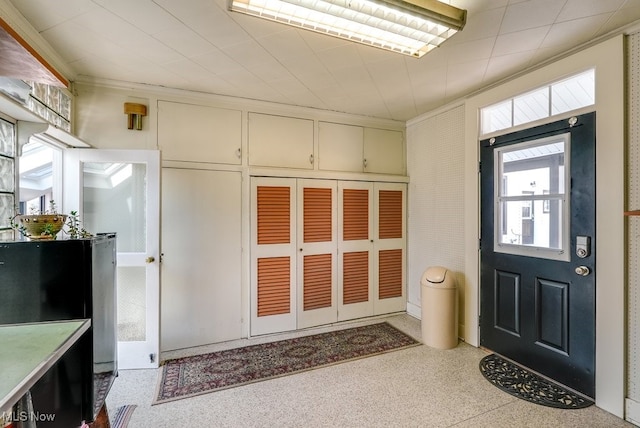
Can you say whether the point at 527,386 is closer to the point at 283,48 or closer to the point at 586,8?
the point at 586,8

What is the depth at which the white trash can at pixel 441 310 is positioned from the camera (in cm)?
299

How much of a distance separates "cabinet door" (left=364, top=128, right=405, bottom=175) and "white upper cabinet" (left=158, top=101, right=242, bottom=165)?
169 cm

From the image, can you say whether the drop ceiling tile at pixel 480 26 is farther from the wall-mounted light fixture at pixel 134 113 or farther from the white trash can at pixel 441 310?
the wall-mounted light fixture at pixel 134 113

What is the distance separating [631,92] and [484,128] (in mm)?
1112

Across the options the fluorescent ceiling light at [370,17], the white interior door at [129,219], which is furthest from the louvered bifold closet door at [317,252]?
the fluorescent ceiling light at [370,17]

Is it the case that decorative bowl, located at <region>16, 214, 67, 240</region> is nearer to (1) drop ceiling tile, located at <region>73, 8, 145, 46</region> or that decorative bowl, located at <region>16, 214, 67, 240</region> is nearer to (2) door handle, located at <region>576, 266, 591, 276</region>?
(1) drop ceiling tile, located at <region>73, 8, 145, 46</region>

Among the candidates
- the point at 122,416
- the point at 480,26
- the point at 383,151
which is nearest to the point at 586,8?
the point at 480,26

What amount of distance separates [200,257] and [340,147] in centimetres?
214

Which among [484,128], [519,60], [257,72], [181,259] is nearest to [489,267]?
[484,128]

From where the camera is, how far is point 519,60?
241 cm

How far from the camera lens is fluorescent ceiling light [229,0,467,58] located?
1.67 m

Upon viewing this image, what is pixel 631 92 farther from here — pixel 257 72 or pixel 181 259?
pixel 181 259

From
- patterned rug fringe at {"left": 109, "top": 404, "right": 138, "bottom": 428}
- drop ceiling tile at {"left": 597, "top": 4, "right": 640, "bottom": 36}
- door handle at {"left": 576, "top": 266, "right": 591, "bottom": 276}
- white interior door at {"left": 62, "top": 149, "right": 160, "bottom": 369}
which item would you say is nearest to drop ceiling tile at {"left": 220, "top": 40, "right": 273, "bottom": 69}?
white interior door at {"left": 62, "top": 149, "right": 160, "bottom": 369}

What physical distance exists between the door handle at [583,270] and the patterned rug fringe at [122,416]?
3397 mm
